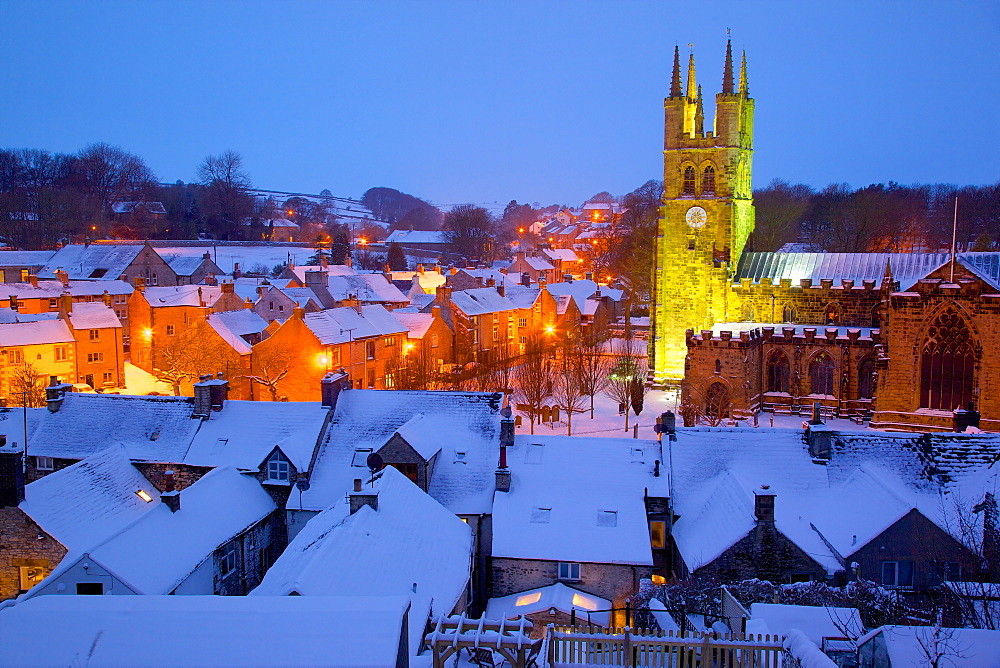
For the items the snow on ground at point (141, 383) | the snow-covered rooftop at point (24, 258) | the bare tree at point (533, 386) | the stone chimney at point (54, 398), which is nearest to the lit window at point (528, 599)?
the bare tree at point (533, 386)

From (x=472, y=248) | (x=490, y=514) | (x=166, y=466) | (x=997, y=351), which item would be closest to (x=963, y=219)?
(x=997, y=351)

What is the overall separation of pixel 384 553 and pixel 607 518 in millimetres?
7734

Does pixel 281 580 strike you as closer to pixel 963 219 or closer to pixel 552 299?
pixel 552 299

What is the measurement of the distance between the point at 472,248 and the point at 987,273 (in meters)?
102

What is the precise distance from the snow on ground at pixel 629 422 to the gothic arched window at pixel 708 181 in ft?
45.5

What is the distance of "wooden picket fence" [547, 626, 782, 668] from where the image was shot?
12.5m

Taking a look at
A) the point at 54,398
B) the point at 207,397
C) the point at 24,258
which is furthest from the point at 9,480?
the point at 24,258

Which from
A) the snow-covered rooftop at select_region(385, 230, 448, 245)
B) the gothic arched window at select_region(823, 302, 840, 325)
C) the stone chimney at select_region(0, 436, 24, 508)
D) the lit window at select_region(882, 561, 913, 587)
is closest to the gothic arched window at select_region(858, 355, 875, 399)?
the gothic arched window at select_region(823, 302, 840, 325)

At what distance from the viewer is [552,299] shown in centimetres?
7725

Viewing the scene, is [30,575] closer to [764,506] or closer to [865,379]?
[764,506]

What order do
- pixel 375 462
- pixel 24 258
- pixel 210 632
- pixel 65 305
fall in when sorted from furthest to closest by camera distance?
pixel 24 258
pixel 65 305
pixel 375 462
pixel 210 632

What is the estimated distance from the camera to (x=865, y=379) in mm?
44094

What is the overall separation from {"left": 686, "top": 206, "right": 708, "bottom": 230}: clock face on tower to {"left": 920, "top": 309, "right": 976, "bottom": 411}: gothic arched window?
16968mm

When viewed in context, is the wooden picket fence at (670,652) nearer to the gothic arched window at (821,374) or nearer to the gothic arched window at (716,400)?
the gothic arched window at (716,400)
